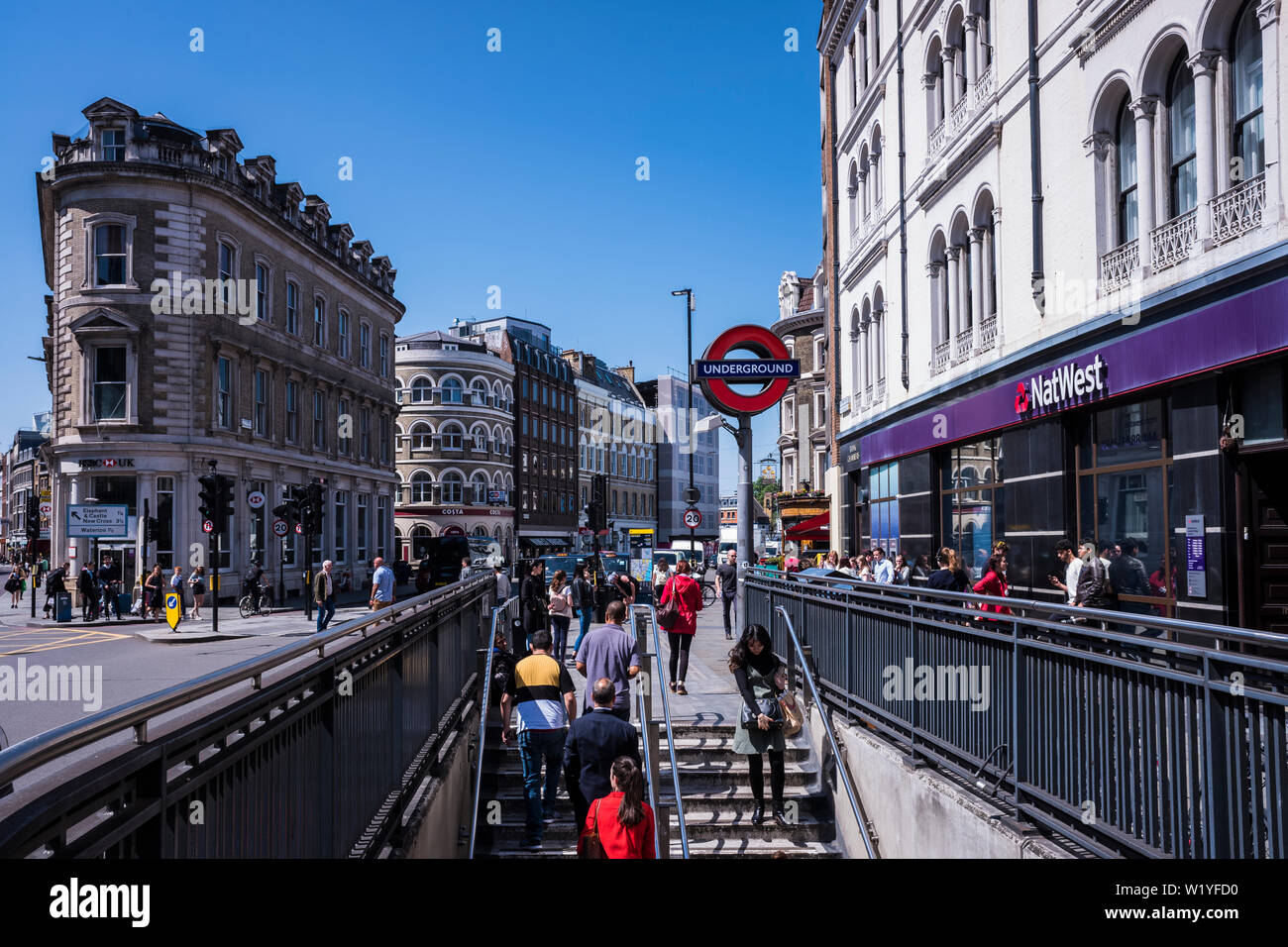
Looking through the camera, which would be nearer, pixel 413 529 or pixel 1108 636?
pixel 1108 636

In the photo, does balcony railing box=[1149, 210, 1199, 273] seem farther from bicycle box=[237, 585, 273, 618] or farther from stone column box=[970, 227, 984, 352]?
bicycle box=[237, 585, 273, 618]

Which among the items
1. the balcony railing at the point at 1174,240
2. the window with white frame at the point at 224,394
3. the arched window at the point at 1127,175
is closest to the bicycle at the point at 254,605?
the window with white frame at the point at 224,394

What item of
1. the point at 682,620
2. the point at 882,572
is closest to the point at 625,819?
the point at 682,620

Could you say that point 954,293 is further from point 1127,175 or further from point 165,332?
point 165,332

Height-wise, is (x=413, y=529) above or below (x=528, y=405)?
below

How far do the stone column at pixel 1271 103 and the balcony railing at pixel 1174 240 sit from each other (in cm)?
140

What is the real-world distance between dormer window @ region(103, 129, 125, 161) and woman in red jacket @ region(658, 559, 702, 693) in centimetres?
2813

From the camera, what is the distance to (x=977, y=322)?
57.6 ft

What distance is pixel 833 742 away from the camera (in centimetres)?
923

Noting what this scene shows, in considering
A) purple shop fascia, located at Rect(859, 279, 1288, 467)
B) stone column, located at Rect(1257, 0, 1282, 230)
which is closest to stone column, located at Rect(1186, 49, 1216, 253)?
stone column, located at Rect(1257, 0, 1282, 230)

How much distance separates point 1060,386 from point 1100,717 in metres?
9.74

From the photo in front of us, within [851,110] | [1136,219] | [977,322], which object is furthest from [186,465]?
[1136,219]
